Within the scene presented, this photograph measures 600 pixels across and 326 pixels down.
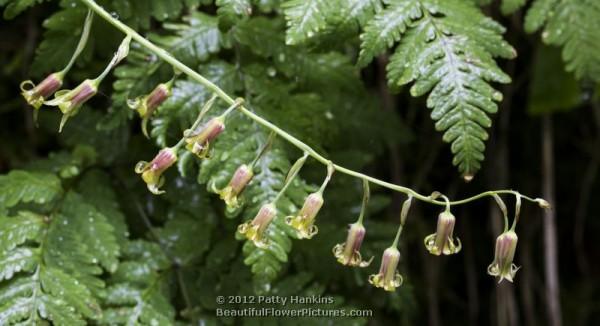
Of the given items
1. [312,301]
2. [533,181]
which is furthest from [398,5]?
[533,181]

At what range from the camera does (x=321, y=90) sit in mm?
1931

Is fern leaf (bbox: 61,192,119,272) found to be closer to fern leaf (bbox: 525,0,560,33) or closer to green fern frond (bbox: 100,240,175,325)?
green fern frond (bbox: 100,240,175,325)

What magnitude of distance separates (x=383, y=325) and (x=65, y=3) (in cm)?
164

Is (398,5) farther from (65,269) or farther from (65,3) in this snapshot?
(65,269)

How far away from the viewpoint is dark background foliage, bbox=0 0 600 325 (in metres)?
1.75

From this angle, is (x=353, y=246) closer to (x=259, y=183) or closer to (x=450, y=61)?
(x=259, y=183)

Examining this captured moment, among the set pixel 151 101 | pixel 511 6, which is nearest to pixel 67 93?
pixel 151 101

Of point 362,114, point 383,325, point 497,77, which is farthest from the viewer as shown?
point 383,325

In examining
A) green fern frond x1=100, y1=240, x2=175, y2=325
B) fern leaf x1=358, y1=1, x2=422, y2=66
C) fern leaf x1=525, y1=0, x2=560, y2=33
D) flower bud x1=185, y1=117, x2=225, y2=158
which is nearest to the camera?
flower bud x1=185, y1=117, x2=225, y2=158

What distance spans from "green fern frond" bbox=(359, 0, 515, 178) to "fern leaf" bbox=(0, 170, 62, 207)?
86 centimetres

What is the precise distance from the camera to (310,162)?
6.25ft

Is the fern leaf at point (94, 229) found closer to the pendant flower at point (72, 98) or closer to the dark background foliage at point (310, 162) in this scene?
the dark background foliage at point (310, 162)

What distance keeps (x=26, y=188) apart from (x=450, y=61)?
1.08m

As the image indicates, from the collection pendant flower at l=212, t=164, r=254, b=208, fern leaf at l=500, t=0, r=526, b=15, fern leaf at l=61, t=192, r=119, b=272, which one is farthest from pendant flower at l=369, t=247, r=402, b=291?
fern leaf at l=500, t=0, r=526, b=15
